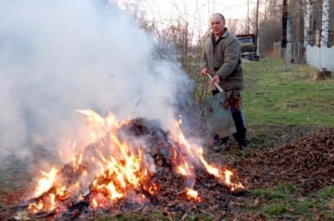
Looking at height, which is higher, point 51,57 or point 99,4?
point 99,4

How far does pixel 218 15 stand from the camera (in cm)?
754

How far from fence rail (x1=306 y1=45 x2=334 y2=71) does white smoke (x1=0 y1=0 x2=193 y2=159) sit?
16251mm

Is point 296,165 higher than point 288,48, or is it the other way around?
point 296,165

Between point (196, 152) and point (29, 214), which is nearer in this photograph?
point (29, 214)

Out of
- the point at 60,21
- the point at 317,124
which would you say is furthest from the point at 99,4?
the point at 317,124

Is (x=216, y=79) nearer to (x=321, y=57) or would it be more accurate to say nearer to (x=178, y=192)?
(x=178, y=192)

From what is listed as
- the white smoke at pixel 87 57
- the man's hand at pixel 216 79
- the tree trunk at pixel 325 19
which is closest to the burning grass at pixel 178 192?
the white smoke at pixel 87 57

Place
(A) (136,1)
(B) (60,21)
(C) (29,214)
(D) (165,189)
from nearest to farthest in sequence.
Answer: (C) (29,214)
(D) (165,189)
(B) (60,21)
(A) (136,1)

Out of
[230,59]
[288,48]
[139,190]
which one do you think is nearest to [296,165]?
[230,59]

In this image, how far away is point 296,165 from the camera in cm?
648

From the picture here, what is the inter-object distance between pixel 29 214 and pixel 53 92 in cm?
418

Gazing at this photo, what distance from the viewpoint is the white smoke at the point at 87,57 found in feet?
19.2

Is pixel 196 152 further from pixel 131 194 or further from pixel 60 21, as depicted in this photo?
pixel 60 21

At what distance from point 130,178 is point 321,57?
20.9 metres
